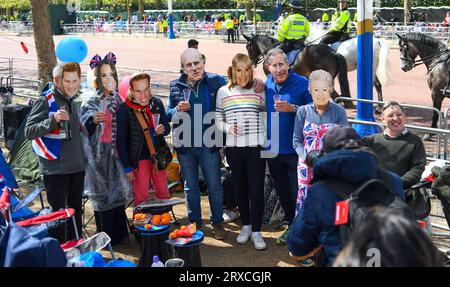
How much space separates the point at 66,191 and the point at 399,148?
3.04m

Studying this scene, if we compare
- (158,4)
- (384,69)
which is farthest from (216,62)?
(158,4)


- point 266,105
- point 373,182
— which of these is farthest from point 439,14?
point 373,182

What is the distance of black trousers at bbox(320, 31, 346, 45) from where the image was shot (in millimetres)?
14492

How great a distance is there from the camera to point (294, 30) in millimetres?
12477

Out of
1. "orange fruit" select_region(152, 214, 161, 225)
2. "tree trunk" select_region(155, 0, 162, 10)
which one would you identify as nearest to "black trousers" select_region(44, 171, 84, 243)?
"orange fruit" select_region(152, 214, 161, 225)

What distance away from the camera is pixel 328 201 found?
2.97m

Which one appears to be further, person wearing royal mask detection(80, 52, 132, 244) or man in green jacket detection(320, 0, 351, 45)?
man in green jacket detection(320, 0, 351, 45)

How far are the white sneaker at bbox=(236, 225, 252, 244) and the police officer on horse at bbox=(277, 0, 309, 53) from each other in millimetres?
7300

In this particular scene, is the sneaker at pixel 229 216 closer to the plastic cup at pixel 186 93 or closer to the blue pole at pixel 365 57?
the plastic cup at pixel 186 93

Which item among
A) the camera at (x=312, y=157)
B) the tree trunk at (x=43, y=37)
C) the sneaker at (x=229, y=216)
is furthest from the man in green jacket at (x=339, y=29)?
the camera at (x=312, y=157)

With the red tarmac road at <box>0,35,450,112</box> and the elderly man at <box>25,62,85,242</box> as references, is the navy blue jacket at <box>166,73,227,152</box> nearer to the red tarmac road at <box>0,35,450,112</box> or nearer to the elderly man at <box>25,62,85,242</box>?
the elderly man at <box>25,62,85,242</box>

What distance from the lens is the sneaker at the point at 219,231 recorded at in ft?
19.1

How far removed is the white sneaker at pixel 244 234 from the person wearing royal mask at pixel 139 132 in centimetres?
102

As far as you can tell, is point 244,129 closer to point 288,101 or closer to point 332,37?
point 288,101
